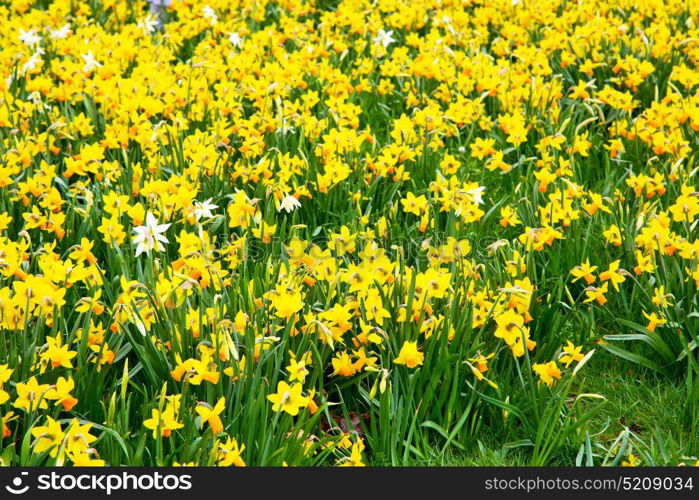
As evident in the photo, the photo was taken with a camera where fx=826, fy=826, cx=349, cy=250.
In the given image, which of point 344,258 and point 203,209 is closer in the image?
point 344,258

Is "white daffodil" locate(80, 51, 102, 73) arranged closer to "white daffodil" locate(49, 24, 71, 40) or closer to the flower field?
the flower field

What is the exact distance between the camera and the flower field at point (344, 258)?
8.20 ft

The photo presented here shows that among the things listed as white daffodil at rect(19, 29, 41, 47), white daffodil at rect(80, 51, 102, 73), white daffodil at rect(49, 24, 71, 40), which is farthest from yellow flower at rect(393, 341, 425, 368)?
white daffodil at rect(49, 24, 71, 40)

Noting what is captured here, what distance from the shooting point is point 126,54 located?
550 centimetres

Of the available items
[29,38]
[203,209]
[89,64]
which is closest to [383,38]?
[89,64]

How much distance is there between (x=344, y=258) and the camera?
10.4 feet

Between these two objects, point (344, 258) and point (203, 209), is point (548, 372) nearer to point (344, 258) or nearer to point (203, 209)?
point (344, 258)

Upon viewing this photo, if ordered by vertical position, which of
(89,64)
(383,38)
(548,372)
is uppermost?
(89,64)

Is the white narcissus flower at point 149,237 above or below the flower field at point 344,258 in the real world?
above

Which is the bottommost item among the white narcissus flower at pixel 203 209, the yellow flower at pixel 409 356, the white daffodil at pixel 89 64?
the yellow flower at pixel 409 356

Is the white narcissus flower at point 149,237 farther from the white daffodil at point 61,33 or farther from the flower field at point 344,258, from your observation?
the white daffodil at point 61,33

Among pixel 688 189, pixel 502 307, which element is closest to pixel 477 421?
pixel 502 307

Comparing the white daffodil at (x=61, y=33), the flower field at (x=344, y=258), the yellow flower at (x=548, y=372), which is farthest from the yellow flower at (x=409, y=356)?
A: the white daffodil at (x=61, y=33)
